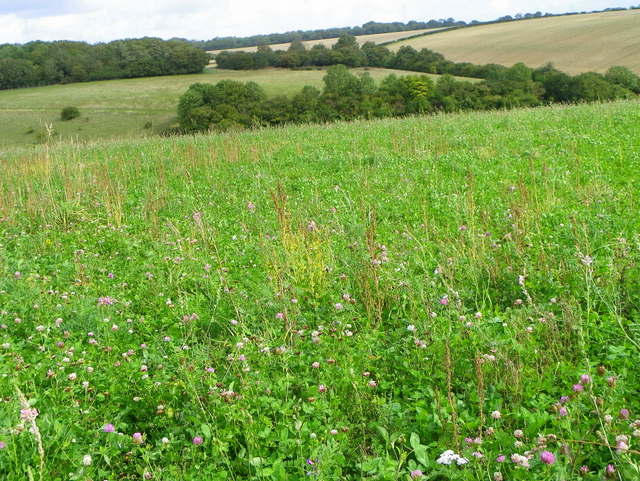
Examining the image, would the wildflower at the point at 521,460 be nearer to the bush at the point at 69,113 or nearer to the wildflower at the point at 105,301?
the wildflower at the point at 105,301

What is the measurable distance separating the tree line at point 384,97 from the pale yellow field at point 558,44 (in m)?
4.31

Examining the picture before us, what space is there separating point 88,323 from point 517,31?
77250 mm

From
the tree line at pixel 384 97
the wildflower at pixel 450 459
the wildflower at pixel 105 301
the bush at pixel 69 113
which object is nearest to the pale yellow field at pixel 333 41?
the tree line at pixel 384 97

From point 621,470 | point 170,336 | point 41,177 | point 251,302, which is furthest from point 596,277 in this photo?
point 41,177

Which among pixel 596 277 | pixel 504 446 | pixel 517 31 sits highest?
pixel 517 31

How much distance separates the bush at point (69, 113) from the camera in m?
49.8

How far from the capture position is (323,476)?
2.53 metres

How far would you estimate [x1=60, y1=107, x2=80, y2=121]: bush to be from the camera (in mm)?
49844

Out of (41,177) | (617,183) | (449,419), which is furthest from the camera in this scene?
(41,177)

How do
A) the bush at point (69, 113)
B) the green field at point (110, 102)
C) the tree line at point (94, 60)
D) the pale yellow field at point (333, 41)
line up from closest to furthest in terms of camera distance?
the green field at point (110, 102), the bush at point (69, 113), the tree line at point (94, 60), the pale yellow field at point (333, 41)

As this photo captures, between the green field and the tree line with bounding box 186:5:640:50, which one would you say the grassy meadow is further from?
the tree line with bounding box 186:5:640:50

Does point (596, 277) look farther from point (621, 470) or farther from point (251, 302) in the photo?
point (251, 302)

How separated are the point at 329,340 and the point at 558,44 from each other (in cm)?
6414

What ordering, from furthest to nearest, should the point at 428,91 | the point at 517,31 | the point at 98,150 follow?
the point at 517,31 < the point at 428,91 < the point at 98,150
